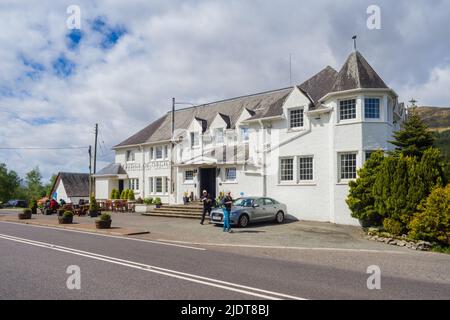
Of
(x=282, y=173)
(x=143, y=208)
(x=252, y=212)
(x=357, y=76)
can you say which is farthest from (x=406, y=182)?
(x=143, y=208)

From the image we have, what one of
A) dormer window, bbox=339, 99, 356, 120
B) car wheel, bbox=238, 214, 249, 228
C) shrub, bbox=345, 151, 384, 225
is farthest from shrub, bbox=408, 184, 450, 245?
car wheel, bbox=238, 214, 249, 228

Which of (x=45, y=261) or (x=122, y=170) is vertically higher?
(x=122, y=170)

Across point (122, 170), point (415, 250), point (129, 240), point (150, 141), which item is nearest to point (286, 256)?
point (415, 250)

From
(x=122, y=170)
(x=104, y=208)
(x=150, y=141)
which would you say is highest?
(x=150, y=141)

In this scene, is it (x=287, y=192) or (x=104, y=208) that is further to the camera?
(x=104, y=208)

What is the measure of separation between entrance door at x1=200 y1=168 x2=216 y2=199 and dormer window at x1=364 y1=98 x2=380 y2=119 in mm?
11260

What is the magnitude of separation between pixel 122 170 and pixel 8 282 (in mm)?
28996

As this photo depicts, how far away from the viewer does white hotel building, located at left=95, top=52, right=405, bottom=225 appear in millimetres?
19891

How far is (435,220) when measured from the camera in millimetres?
13852

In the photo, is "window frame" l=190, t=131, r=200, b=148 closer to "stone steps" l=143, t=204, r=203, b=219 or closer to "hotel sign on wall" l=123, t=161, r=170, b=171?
"hotel sign on wall" l=123, t=161, r=170, b=171

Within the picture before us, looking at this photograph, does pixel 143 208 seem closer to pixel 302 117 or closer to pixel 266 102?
pixel 266 102

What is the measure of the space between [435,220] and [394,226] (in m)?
1.89
